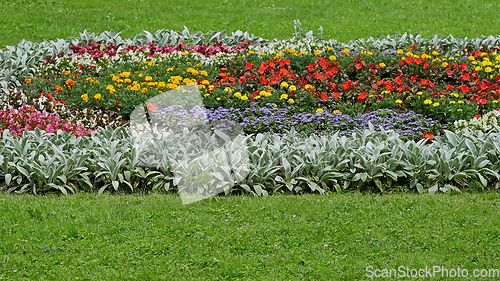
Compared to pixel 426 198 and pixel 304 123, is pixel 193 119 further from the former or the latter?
pixel 426 198

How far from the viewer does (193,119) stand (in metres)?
6.39

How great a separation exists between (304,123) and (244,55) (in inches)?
108

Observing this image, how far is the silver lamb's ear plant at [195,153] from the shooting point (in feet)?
16.7

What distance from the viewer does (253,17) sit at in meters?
12.8

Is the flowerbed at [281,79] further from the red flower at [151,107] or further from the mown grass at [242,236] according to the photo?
the mown grass at [242,236]

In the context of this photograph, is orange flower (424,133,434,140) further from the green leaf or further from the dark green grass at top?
the dark green grass at top

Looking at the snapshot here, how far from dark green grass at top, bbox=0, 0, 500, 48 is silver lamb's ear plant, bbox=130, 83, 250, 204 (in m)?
5.36

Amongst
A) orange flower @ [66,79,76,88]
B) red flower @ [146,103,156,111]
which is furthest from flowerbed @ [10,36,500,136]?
red flower @ [146,103,156,111]

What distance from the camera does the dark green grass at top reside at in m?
11.7

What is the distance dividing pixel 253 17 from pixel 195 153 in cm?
812

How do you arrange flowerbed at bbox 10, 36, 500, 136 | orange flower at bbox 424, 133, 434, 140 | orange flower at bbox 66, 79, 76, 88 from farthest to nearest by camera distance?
1. orange flower at bbox 66, 79, 76, 88
2. flowerbed at bbox 10, 36, 500, 136
3. orange flower at bbox 424, 133, 434, 140

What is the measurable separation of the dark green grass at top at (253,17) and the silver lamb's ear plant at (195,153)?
5.36 metres

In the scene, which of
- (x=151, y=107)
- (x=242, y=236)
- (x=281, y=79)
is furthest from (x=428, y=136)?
(x=151, y=107)

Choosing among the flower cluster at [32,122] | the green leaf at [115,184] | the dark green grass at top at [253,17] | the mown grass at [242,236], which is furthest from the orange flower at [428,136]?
the dark green grass at top at [253,17]
